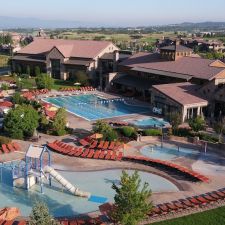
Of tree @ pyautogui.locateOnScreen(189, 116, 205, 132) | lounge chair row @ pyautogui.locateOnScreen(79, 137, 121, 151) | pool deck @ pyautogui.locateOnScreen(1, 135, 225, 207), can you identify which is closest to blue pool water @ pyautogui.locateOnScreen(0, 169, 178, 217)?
pool deck @ pyautogui.locateOnScreen(1, 135, 225, 207)

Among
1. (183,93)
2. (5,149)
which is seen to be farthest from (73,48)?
(5,149)

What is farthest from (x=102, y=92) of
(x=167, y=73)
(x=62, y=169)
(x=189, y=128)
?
(x=62, y=169)

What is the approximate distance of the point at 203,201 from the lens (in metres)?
23.3

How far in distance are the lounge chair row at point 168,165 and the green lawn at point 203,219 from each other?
464 centimetres

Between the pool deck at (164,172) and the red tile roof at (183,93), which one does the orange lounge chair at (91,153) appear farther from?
the red tile roof at (183,93)

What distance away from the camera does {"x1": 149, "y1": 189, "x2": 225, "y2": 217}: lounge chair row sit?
72.0 ft

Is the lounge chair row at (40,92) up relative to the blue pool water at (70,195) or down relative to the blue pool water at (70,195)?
up

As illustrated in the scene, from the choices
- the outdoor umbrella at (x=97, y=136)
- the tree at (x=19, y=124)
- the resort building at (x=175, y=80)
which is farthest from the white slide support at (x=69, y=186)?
the resort building at (x=175, y=80)

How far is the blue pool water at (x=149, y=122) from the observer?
42.8 m

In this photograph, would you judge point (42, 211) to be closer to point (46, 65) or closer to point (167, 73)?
point (167, 73)

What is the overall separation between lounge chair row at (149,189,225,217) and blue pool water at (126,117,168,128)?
60.3ft

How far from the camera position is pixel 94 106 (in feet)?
173

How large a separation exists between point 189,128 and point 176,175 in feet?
41.0

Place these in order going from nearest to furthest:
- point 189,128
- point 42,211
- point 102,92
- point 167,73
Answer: point 42,211, point 189,128, point 167,73, point 102,92
